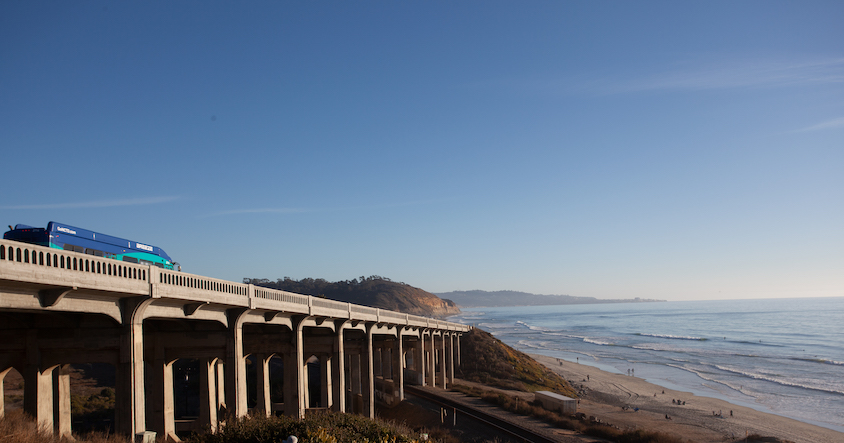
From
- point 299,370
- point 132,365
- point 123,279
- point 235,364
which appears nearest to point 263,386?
point 299,370

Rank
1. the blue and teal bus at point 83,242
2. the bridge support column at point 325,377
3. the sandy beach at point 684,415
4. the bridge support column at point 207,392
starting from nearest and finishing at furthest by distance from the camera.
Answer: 1. the blue and teal bus at point 83,242
2. the bridge support column at point 207,392
3. the sandy beach at point 684,415
4. the bridge support column at point 325,377

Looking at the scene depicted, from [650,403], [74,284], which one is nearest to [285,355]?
[74,284]

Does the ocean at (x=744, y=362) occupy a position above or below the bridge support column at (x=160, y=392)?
below

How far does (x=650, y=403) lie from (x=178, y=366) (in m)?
47.5

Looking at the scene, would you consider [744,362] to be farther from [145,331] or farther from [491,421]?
[145,331]

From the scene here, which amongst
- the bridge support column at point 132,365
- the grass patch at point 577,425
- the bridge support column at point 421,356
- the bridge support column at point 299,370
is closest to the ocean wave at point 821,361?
the grass patch at point 577,425

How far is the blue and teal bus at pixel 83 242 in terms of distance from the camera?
18.3 m

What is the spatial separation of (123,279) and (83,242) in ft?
23.7

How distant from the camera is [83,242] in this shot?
19734 mm

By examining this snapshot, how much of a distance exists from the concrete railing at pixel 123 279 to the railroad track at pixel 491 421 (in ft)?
45.6

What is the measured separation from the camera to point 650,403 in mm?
52000

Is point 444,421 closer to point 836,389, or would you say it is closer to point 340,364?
point 340,364

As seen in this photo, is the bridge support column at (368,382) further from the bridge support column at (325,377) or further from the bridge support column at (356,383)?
the bridge support column at (325,377)

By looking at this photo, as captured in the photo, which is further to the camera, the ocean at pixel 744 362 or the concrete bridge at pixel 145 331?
the ocean at pixel 744 362
